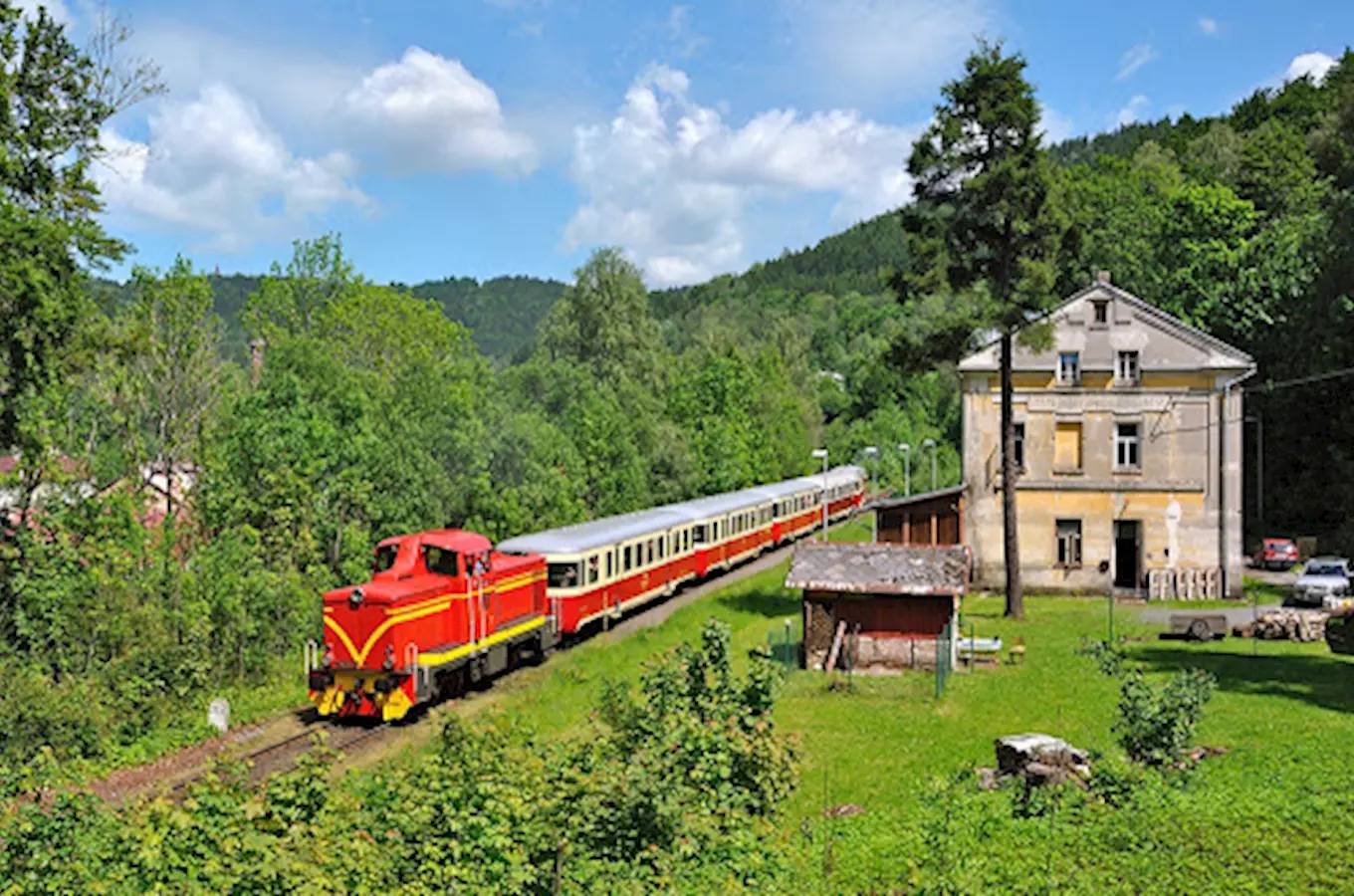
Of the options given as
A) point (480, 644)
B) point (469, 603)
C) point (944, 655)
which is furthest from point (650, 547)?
point (944, 655)

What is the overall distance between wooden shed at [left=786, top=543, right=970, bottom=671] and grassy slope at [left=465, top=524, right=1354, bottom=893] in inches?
39.2

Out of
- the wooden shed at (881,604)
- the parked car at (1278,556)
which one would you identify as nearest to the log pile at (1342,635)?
the wooden shed at (881,604)

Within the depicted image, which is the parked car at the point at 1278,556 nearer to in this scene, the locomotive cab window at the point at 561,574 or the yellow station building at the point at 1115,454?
the yellow station building at the point at 1115,454

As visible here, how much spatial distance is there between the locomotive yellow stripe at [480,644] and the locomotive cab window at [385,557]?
2060 millimetres

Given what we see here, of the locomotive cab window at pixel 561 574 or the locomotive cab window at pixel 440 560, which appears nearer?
the locomotive cab window at pixel 440 560

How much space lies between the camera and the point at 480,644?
24.0m

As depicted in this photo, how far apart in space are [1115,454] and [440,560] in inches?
967

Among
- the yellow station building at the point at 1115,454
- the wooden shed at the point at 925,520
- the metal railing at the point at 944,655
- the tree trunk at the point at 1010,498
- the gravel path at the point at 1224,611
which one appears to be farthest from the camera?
the wooden shed at the point at 925,520

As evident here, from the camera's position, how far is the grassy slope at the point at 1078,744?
40.9ft

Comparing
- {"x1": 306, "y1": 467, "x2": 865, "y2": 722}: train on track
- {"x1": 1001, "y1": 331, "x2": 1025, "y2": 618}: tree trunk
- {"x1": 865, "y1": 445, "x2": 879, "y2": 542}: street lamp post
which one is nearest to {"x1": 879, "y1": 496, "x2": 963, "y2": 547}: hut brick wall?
{"x1": 865, "y1": 445, "x2": 879, "y2": 542}: street lamp post

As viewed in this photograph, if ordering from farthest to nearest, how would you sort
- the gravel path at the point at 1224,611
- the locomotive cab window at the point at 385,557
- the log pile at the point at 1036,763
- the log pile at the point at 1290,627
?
the gravel path at the point at 1224,611
the log pile at the point at 1290,627
the locomotive cab window at the point at 385,557
the log pile at the point at 1036,763

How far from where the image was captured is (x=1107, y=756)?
15.4 m

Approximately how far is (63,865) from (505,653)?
15542mm

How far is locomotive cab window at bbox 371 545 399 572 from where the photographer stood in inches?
895
